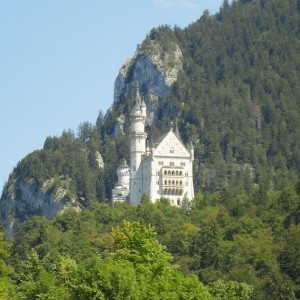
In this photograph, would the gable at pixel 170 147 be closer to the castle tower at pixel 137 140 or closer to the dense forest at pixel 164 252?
the castle tower at pixel 137 140

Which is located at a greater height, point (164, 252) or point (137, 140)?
point (137, 140)

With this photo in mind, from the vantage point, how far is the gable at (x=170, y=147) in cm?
15225

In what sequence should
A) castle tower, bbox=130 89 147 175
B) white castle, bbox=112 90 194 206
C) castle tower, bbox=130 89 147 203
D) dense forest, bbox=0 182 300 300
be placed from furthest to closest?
castle tower, bbox=130 89 147 175, castle tower, bbox=130 89 147 203, white castle, bbox=112 90 194 206, dense forest, bbox=0 182 300 300

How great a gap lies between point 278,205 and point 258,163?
7274 centimetres

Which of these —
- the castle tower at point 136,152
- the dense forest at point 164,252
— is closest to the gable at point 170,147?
the castle tower at point 136,152

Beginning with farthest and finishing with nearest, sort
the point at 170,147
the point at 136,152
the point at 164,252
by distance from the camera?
the point at 136,152
the point at 170,147
the point at 164,252

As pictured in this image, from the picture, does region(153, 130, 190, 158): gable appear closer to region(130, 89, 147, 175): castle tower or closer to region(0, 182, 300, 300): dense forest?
region(130, 89, 147, 175): castle tower

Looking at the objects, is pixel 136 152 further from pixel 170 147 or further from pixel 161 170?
pixel 161 170

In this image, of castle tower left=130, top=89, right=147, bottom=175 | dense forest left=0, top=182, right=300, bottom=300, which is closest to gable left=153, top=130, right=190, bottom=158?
castle tower left=130, top=89, right=147, bottom=175

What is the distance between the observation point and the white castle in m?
150

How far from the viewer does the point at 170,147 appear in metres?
153

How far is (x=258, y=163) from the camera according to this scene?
7830 inches

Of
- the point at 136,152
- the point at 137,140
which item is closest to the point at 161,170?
the point at 136,152

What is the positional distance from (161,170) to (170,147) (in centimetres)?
326
